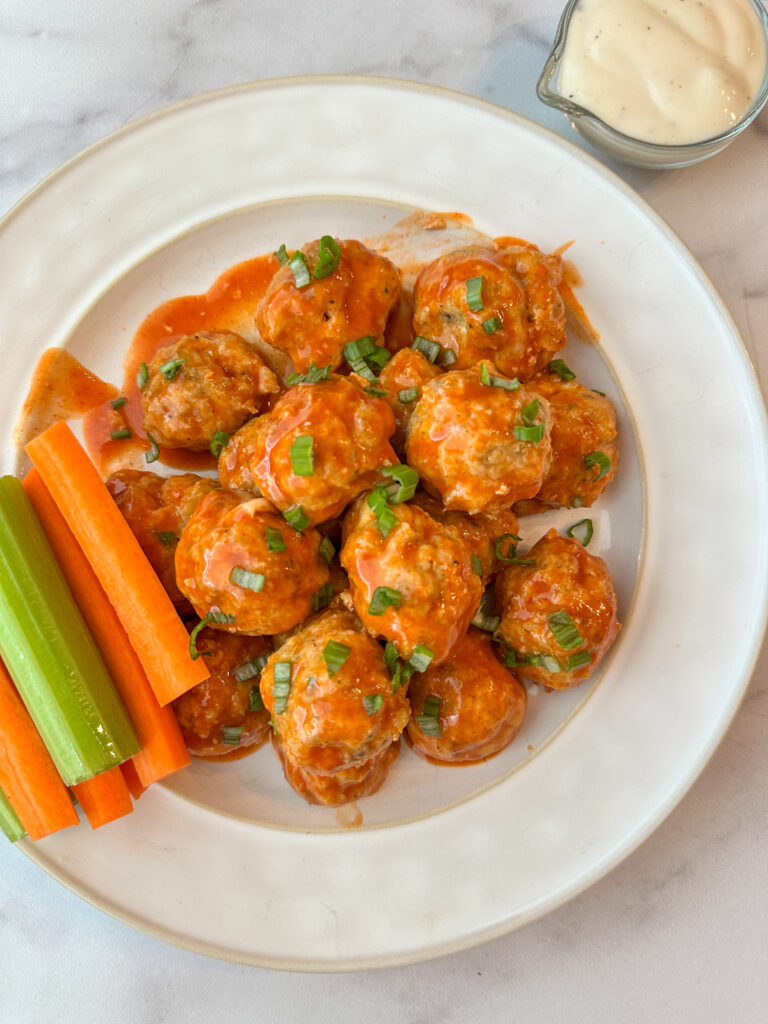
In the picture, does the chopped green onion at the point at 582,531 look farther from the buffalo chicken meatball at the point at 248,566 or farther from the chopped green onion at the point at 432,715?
the buffalo chicken meatball at the point at 248,566

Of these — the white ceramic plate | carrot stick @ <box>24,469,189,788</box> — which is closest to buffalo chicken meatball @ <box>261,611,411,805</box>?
carrot stick @ <box>24,469,189,788</box>

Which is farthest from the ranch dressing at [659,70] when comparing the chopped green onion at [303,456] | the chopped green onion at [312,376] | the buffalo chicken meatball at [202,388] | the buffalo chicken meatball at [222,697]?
the buffalo chicken meatball at [222,697]

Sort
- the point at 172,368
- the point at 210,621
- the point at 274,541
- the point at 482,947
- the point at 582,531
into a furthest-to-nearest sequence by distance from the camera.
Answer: the point at 482,947, the point at 582,531, the point at 172,368, the point at 210,621, the point at 274,541

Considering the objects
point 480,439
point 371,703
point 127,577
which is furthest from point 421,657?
point 127,577

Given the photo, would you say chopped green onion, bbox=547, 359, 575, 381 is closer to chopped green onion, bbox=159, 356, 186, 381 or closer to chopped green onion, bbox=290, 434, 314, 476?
chopped green onion, bbox=290, 434, 314, 476

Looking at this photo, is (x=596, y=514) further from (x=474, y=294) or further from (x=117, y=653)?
(x=117, y=653)

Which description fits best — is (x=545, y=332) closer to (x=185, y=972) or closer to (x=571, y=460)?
(x=571, y=460)

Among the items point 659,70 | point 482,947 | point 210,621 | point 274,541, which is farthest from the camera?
point 482,947
